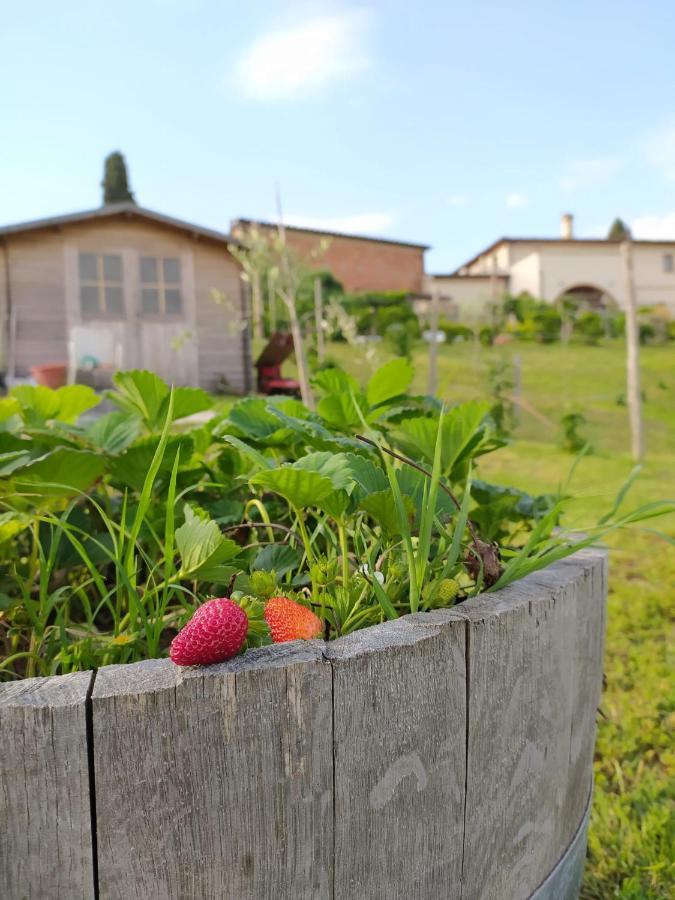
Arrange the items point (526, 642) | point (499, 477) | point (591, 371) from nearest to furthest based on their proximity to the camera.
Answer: point (526, 642)
point (499, 477)
point (591, 371)

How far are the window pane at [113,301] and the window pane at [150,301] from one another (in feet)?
1.05

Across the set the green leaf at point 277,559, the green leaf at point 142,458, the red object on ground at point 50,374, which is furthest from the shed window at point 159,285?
the green leaf at point 277,559

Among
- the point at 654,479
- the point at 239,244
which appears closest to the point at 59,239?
the point at 239,244

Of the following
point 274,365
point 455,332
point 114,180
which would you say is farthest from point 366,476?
point 114,180

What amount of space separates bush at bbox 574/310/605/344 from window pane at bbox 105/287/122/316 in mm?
14255

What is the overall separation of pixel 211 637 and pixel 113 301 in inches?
408

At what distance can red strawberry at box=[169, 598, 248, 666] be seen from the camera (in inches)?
23.5

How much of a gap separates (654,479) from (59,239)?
326 inches

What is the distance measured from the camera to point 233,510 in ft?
3.44

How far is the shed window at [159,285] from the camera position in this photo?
10266 millimetres

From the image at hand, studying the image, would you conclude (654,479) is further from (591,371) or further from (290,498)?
(591,371)

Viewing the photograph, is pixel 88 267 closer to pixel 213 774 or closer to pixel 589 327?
pixel 213 774

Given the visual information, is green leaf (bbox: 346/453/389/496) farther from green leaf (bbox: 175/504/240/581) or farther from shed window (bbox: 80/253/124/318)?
shed window (bbox: 80/253/124/318)

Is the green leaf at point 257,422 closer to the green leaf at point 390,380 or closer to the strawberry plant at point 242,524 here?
the strawberry plant at point 242,524
